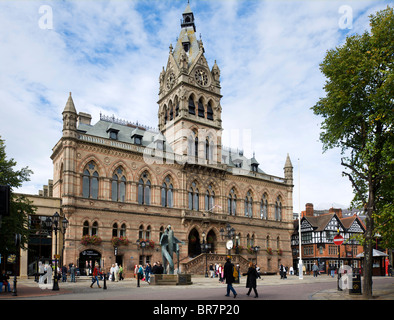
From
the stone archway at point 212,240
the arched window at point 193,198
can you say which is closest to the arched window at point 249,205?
the stone archway at point 212,240

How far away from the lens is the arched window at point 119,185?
150 ft

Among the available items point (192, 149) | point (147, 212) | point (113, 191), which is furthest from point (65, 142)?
point (192, 149)

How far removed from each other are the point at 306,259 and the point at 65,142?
4749cm

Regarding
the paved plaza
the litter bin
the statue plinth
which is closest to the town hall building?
the statue plinth

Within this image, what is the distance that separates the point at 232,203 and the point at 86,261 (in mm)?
22965

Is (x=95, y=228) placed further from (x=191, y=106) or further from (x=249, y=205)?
(x=249, y=205)

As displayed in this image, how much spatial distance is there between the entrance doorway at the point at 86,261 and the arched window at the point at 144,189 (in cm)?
821

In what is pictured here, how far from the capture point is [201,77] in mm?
57219

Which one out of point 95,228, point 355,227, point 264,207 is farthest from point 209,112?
point 355,227

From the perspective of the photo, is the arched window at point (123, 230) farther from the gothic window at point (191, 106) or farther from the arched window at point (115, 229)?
the gothic window at point (191, 106)

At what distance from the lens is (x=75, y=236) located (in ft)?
135

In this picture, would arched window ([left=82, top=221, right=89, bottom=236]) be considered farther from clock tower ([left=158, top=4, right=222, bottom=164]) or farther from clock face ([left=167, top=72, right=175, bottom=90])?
clock face ([left=167, top=72, right=175, bottom=90])

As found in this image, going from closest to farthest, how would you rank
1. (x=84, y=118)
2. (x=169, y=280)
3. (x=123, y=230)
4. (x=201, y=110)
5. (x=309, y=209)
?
(x=169, y=280) < (x=123, y=230) < (x=84, y=118) < (x=201, y=110) < (x=309, y=209)
